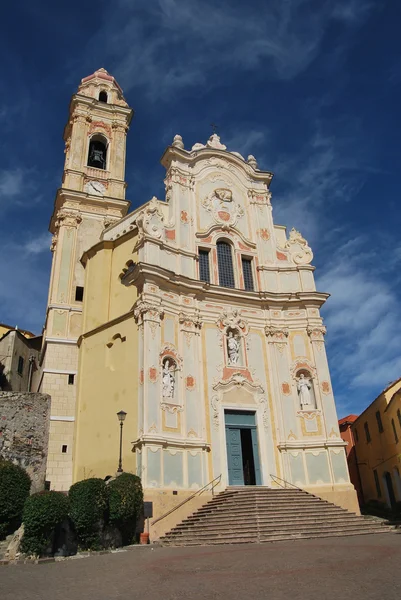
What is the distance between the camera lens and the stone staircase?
16703 mm

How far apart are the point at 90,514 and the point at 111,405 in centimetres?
793

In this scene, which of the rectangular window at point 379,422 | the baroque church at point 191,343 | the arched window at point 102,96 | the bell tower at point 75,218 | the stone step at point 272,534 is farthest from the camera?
the arched window at point 102,96

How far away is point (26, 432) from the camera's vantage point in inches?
Answer: 757

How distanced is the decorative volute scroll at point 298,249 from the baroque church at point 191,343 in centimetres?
7

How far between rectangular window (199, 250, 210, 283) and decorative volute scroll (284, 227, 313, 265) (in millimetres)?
5320

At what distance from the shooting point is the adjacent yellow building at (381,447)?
30.0 meters

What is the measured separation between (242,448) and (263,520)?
262 inches

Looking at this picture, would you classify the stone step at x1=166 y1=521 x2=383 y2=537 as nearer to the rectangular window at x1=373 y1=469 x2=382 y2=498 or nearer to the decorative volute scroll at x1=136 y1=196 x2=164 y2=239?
the decorative volute scroll at x1=136 y1=196 x2=164 y2=239

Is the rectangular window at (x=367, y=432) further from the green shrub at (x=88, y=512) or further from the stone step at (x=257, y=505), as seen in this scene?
the green shrub at (x=88, y=512)

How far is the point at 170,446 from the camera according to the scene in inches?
816

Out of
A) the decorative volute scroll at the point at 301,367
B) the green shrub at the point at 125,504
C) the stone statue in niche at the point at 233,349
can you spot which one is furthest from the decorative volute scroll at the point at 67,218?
the green shrub at the point at 125,504

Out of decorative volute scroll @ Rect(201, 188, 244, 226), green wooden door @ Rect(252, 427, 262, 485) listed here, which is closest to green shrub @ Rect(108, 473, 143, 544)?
green wooden door @ Rect(252, 427, 262, 485)

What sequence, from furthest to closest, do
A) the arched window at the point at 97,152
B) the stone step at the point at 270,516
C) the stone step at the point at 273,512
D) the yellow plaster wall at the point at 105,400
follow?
the arched window at the point at 97,152 → the yellow plaster wall at the point at 105,400 → the stone step at the point at 273,512 → the stone step at the point at 270,516

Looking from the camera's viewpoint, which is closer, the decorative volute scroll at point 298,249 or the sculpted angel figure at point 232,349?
the sculpted angel figure at point 232,349
